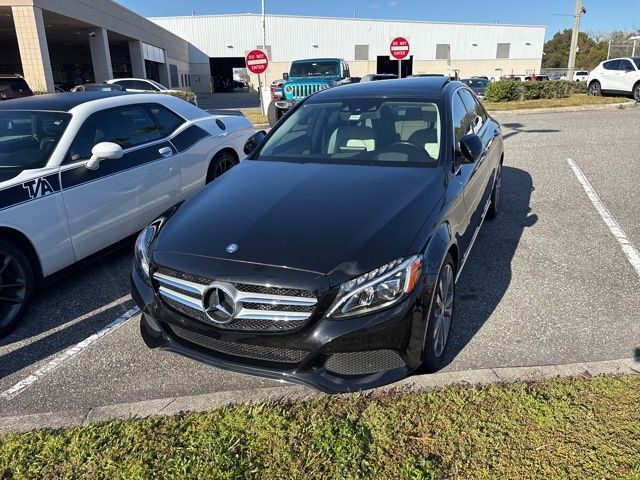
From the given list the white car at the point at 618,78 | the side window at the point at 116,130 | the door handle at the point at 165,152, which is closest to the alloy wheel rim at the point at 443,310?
the side window at the point at 116,130

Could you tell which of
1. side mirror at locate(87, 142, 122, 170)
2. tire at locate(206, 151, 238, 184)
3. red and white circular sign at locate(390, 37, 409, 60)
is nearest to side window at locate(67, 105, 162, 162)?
side mirror at locate(87, 142, 122, 170)

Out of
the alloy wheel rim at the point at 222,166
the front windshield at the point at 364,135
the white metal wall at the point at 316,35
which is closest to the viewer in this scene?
the front windshield at the point at 364,135

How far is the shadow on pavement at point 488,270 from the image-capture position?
3.57 meters

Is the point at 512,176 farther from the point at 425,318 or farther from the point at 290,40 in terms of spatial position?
the point at 290,40

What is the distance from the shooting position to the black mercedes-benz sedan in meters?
2.41

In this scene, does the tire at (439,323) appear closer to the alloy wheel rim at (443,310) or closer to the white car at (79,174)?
the alloy wheel rim at (443,310)

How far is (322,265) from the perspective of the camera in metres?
2.45

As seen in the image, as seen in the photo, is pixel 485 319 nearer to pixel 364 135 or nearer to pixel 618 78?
pixel 364 135

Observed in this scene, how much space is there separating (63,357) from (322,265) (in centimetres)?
207

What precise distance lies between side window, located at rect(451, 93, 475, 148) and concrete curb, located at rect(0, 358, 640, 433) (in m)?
1.73

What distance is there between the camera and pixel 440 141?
12.0 feet

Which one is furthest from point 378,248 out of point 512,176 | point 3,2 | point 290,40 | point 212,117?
point 290,40

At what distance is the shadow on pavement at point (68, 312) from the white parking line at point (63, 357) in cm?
6

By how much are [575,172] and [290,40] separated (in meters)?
49.3
